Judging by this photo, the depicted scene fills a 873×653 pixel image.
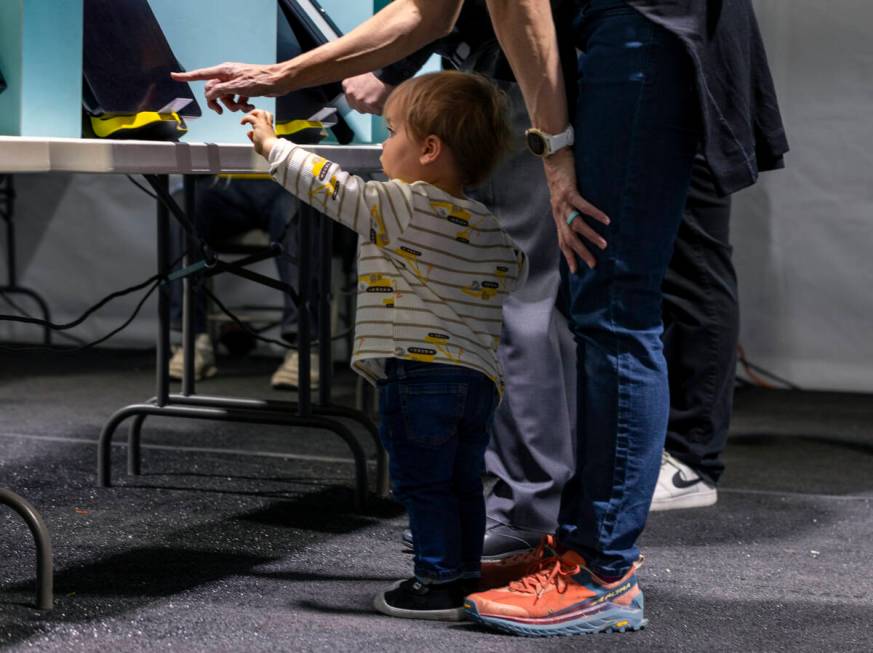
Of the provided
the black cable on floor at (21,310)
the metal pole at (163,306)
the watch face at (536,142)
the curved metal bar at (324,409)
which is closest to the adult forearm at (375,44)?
the watch face at (536,142)

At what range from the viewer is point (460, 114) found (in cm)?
181

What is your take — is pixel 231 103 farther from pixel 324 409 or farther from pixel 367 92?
pixel 324 409

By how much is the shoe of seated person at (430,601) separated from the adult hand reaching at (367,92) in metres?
0.81

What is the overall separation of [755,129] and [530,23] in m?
0.37

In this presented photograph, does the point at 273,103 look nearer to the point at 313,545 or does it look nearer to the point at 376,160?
the point at 376,160

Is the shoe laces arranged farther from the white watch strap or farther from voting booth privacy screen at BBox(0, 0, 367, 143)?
voting booth privacy screen at BBox(0, 0, 367, 143)

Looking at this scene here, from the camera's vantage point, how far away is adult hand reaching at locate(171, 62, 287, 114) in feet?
6.15

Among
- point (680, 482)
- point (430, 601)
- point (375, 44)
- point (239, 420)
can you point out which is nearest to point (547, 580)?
point (430, 601)

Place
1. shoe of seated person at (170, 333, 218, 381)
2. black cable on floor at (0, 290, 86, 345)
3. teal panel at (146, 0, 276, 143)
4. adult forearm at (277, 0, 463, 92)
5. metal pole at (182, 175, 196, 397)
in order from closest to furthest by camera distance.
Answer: adult forearm at (277, 0, 463, 92), teal panel at (146, 0, 276, 143), metal pole at (182, 175, 196, 397), shoe of seated person at (170, 333, 218, 381), black cable on floor at (0, 290, 86, 345)

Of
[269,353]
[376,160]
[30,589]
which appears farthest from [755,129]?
[269,353]

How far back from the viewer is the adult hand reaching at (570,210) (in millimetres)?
1675

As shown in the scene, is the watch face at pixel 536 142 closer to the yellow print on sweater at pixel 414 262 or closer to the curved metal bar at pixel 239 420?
the yellow print on sweater at pixel 414 262

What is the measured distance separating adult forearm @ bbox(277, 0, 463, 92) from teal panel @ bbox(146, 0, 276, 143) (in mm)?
402

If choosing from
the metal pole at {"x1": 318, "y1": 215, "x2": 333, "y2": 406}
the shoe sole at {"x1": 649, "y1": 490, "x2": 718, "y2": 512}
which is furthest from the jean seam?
the metal pole at {"x1": 318, "y1": 215, "x2": 333, "y2": 406}
